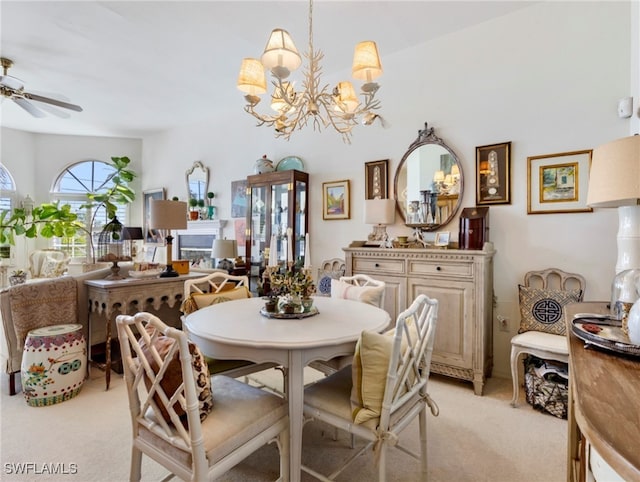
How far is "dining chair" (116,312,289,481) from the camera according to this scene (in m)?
1.13

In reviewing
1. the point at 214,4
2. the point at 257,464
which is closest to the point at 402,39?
the point at 214,4

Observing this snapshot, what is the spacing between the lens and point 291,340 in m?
1.45

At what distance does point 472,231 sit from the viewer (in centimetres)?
274

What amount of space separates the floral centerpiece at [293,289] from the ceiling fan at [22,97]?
3.30m

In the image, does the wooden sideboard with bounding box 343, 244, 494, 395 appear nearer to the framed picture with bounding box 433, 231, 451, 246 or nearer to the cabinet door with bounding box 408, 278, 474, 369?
the cabinet door with bounding box 408, 278, 474, 369

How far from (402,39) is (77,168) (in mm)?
6749

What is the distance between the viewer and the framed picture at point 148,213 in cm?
627

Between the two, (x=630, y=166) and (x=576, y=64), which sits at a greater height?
(x=576, y=64)

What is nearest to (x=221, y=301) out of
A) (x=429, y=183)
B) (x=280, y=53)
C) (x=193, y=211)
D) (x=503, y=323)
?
(x=280, y=53)

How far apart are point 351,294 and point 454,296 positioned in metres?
0.90

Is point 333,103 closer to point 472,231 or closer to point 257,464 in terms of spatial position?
point 472,231

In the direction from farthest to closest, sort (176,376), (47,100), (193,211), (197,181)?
(197,181)
(193,211)
(47,100)
(176,376)

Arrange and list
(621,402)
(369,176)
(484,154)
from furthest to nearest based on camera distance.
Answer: (369,176) < (484,154) < (621,402)

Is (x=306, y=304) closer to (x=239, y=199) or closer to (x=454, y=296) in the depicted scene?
(x=454, y=296)
